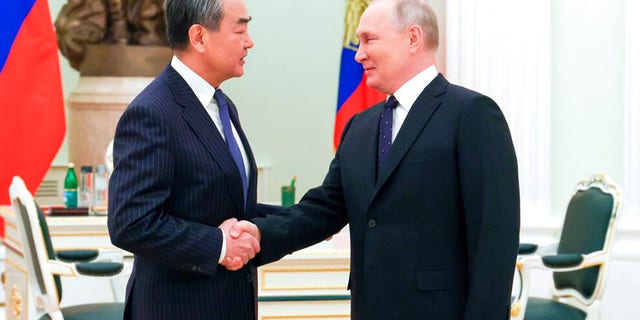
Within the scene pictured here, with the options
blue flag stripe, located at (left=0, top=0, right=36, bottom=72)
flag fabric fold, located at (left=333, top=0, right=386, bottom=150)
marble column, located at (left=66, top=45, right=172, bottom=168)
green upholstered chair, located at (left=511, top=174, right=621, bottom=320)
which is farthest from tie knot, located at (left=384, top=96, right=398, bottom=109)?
marble column, located at (left=66, top=45, right=172, bottom=168)

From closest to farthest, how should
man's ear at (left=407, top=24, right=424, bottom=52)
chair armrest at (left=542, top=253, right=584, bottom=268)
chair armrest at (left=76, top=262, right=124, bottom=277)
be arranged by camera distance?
man's ear at (left=407, top=24, right=424, bottom=52)
chair armrest at (left=76, top=262, right=124, bottom=277)
chair armrest at (left=542, top=253, right=584, bottom=268)

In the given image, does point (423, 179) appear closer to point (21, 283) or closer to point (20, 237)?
point (20, 237)

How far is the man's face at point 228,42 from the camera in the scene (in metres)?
2.86

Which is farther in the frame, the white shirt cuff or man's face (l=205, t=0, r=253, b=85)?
man's face (l=205, t=0, r=253, b=85)

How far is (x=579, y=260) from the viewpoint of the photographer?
185 inches

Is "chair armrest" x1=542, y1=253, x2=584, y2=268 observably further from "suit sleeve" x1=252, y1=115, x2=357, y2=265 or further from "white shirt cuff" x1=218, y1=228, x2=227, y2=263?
"white shirt cuff" x1=218, y1=228, x2=227, y2=263

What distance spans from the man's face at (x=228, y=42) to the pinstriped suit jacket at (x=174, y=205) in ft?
0.40

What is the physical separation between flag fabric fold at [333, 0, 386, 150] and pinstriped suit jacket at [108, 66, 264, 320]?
403cm

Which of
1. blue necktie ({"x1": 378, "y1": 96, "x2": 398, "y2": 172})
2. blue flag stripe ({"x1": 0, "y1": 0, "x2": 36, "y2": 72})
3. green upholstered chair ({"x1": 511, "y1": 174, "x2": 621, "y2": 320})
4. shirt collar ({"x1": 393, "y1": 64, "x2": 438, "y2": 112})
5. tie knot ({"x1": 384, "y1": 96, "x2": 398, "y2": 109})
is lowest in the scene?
green upholstered chair ({"x1": 511, "y1": 174, "x2": 621, "y2": 320})

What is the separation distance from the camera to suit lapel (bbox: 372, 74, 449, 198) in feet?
8.89

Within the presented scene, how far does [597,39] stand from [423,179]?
142 inches

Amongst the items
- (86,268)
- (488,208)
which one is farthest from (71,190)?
(488,208)

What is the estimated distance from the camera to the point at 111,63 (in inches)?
311

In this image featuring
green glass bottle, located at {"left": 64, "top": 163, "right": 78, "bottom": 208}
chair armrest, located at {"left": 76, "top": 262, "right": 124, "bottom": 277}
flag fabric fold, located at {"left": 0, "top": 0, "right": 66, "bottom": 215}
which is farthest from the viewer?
green glass bottle, located at {"left": 64, "top": 163, "right": 78, "bottom": 208}
